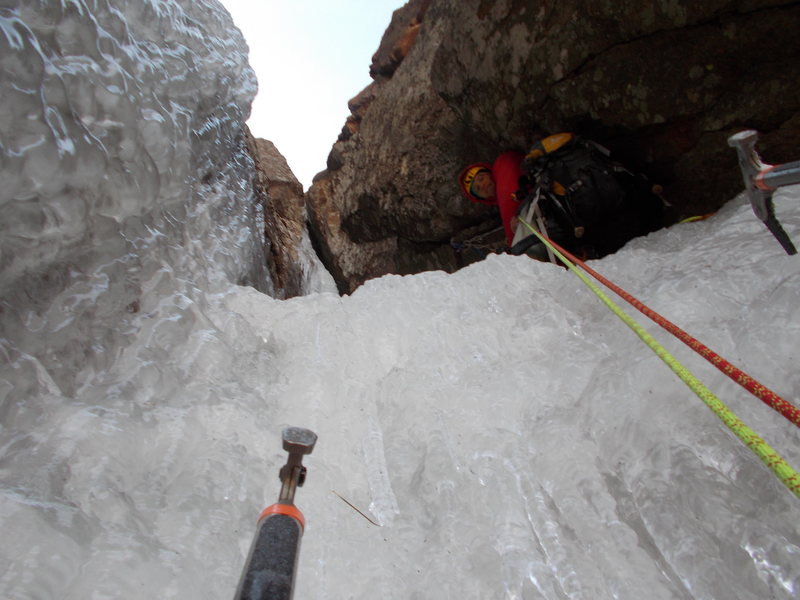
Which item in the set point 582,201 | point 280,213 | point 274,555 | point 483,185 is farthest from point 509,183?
point 274,555

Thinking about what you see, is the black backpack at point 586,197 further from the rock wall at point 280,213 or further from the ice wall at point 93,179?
the rock wall at point 280,213

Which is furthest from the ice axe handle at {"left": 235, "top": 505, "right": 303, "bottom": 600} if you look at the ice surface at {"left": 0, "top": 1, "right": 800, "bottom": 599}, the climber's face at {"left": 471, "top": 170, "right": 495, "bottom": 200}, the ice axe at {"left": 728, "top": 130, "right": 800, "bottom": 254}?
the climber's face at {"left": 471, "top": 170, "right": 495, "bottom": 200}

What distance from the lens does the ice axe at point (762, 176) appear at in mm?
1164

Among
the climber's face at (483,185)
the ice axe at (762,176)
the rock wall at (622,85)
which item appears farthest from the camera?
the climber's face at (483,185)

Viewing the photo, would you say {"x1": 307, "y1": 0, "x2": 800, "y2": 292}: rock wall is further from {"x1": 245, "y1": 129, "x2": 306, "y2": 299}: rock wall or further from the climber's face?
{"x1": 245, "y1": 129, "x2": 306, "y2": 299}: rock wall

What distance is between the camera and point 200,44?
2807mm

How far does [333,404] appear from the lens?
67.2 inches

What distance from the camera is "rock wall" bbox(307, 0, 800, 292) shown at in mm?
2355

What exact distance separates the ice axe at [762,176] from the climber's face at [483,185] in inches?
102

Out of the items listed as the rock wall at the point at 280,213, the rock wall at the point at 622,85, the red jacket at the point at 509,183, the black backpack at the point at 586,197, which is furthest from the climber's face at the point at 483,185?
the rock wall at the point at 280,213

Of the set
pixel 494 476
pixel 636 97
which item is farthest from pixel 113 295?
pixel 636 97

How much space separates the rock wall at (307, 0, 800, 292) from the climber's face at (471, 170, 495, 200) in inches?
8.3

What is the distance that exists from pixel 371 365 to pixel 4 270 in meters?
1.16

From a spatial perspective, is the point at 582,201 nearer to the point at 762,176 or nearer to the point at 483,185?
the point at 483,185
